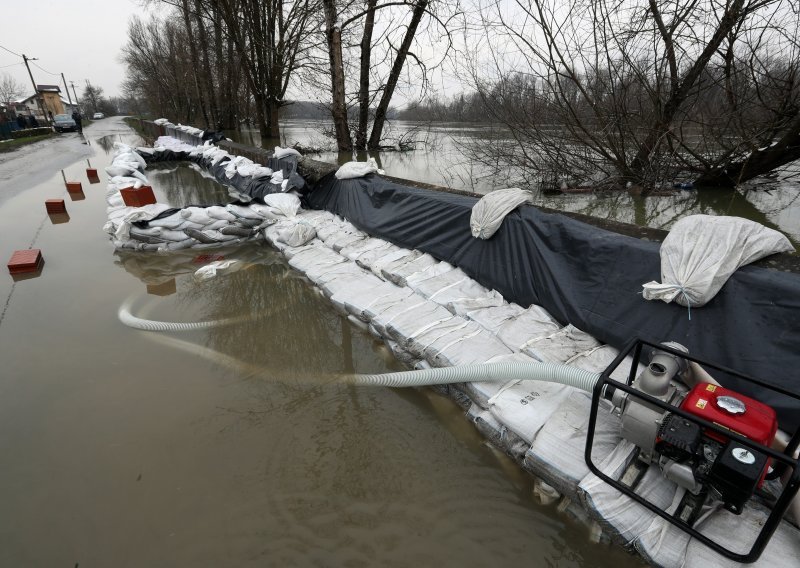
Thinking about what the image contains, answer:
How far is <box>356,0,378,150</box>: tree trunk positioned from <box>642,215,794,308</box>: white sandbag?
949 centimetres

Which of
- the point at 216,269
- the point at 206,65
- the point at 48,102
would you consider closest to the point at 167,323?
the point at 216,269

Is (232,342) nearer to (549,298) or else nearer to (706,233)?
(549,298)

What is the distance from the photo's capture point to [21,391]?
2.43 metres

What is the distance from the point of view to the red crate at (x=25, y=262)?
4.01m

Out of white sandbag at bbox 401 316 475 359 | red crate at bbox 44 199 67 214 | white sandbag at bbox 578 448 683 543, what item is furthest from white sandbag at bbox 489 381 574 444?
red crate at bbox 44 199 67 214

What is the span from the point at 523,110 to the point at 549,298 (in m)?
4.50

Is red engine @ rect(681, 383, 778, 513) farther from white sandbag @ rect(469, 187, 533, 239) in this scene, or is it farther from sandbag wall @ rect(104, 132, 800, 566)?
white sandbag @ rect(469, 187, 533, 239)

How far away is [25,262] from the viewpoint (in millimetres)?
4043

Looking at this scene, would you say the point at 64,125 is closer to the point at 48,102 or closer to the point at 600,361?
the point at 600,361

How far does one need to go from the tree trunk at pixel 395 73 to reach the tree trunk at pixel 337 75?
1002mm

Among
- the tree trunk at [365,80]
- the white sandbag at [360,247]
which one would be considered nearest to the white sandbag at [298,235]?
the white sandbag at [360,247]

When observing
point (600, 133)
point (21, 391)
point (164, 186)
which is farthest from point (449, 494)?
point (164, 186)

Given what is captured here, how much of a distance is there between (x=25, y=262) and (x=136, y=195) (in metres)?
1.41

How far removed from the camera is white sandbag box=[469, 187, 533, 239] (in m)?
3.11
